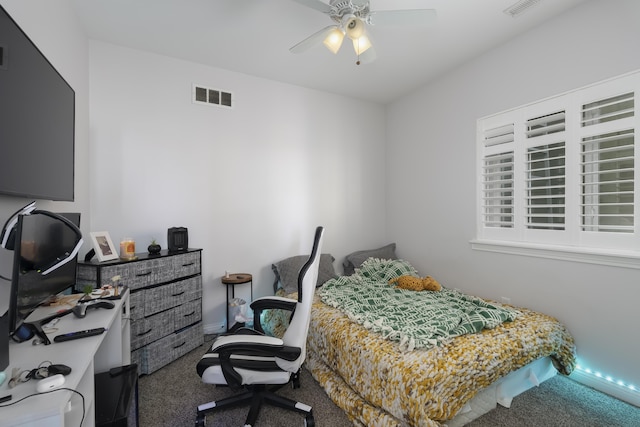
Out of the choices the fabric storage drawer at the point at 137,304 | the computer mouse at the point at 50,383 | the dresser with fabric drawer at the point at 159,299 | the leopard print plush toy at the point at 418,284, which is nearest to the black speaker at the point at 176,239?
the dresser with fabric drawer at the point at 159,299

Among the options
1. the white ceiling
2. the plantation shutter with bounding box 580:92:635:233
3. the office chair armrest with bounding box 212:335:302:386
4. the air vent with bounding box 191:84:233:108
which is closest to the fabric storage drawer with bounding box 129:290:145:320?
the office chair armrest with bounding box 212:335:302:386

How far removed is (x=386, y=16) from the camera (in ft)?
6.03

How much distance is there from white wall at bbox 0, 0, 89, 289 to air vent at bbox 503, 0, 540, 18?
3.15m

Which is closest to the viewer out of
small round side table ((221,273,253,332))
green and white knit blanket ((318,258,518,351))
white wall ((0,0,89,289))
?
white wall ((0,0,89,289))

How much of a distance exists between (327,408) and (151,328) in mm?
1511

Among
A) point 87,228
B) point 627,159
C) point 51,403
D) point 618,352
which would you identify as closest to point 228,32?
point 87,228

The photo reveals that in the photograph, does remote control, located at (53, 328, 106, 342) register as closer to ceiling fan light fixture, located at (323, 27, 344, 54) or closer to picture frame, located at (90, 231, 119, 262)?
picture frame, located at (90, 231, 119, 262)

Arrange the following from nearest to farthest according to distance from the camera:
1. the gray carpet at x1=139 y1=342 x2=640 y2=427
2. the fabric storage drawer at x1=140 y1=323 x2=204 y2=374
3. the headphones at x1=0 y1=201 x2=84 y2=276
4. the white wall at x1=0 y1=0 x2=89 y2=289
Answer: the headphones at x1=0 y1=201 x2=84 y2=276 < the white wall at x1=0 y1=0 x2=89 y2=289 < the gray carpet at x1=139 y1=342 x2=640 y2=427 < the fabric storage drawer at x1=140 y1=323 x2=204 y2=374

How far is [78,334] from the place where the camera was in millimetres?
1171

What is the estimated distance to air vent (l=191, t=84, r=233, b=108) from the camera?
9.69 feet

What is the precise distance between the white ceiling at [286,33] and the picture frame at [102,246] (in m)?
Result: 1.76

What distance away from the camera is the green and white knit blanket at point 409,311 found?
1.83 meters

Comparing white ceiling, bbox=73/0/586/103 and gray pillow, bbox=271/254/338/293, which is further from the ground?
white ceiling, bbox=73/0/586/103

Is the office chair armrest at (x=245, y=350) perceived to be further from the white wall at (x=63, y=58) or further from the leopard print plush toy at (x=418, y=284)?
the leopard print plush toy at (x=418, y=284)
